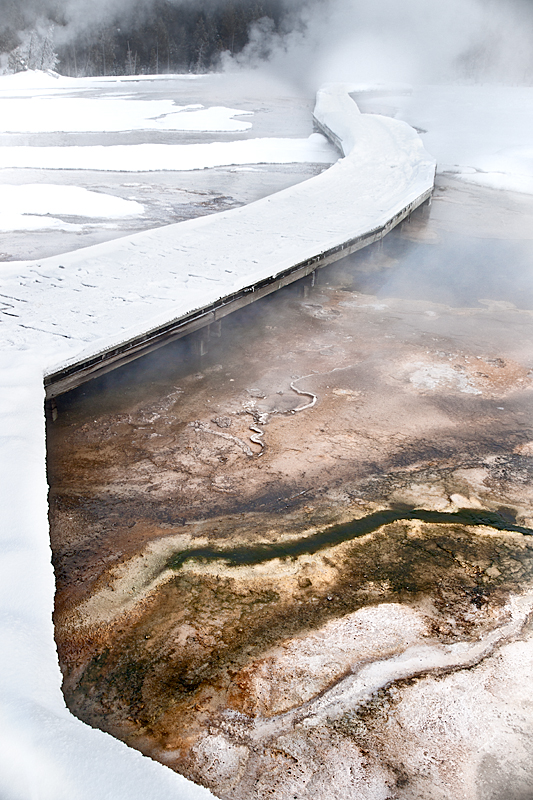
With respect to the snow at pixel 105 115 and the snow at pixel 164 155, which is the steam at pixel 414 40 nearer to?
the snow at pixel 105 115

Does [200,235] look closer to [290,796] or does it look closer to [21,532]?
[21,532]

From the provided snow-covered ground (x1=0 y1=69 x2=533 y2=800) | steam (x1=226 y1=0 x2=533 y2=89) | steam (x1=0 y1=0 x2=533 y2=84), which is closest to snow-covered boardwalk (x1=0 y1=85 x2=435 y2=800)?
snow-covered ground (x1=0 y1=69 x2=533 y2=800)

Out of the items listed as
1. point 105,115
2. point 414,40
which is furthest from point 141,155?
point 414,40

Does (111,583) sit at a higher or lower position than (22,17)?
lower

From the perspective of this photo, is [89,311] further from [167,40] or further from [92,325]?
[167,40]

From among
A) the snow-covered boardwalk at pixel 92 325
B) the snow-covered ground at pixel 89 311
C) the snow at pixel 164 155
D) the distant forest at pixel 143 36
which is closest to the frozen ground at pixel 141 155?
the snow at pixel 164 155

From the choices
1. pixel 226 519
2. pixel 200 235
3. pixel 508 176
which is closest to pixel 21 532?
pixel 226 519
